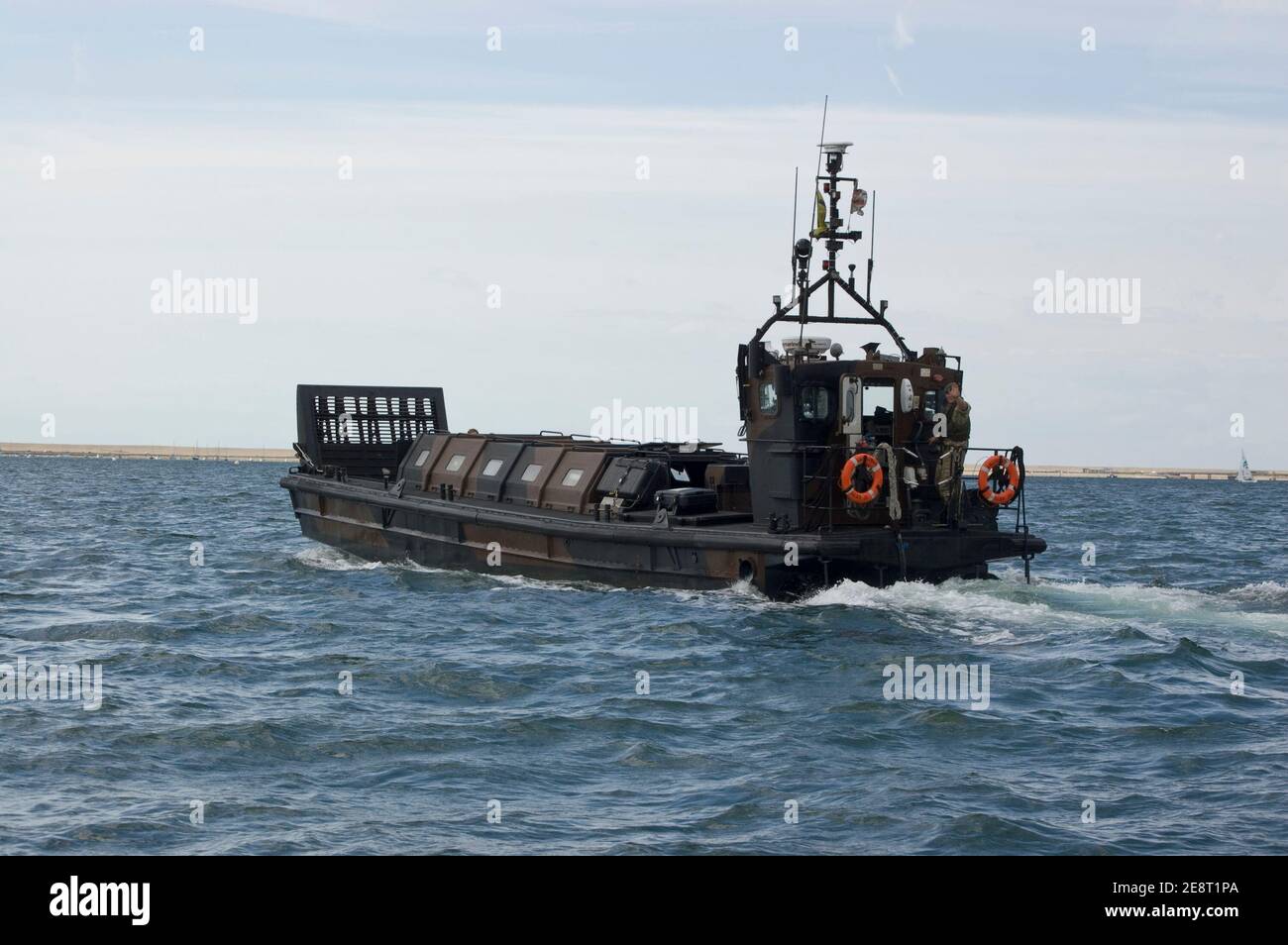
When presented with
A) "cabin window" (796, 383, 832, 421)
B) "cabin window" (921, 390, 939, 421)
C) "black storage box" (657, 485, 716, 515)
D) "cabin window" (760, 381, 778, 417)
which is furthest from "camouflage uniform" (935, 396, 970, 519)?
"black storage box" (657, 485, 716, 515)

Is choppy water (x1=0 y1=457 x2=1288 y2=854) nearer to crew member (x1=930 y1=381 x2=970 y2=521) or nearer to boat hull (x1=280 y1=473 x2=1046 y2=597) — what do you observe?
boat hull (x1=280 y1=473 x2=1046 y2=597)

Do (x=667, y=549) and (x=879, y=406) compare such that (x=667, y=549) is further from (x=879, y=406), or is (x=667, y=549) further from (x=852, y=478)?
(x=879, y=406)

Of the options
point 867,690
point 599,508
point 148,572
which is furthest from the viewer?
point 148,572

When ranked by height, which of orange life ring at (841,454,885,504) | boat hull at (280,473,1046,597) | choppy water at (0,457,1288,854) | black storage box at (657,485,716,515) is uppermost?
orange life ring at (841,454,885,504)

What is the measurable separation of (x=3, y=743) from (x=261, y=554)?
60.8 ft

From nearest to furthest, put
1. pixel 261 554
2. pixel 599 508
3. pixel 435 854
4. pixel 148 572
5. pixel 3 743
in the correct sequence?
pixel 435 854 < pixel 3 743 < pixel 599 508 < pixel 148 572 < pixel 261 554

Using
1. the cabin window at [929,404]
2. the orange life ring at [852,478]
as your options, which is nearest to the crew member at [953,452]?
the cabin window at [929,404]

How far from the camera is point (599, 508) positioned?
71.7ft

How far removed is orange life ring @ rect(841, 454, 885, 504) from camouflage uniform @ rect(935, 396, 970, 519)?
1.36 m

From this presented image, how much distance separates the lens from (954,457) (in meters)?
19.8

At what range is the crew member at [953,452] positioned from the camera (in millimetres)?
19734

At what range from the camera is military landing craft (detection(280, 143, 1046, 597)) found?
63.4 ft
